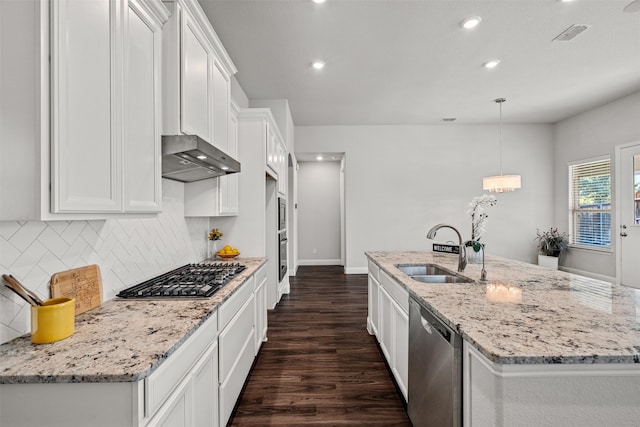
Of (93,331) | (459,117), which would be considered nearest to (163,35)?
(93,331)

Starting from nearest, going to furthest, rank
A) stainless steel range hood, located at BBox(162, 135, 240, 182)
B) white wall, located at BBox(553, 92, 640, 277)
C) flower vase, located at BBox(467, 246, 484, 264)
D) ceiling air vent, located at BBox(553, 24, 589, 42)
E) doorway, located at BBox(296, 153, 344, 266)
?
1. stainless steel range hood, located at BBox(162, 135, 240, 182)
2. flower vase, located at BBox(467, 246, 484, 264)
3. ceiling air vent, located at BBox(553, 24, 589, 42)
4. white wall, located at BBox(553, 92, 640, 277)
5. doorway, located at BBox(296, 153, 344, 266)

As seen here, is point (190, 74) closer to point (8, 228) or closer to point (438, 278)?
point (8, 228)

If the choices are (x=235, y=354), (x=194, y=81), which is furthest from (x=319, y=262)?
(x=194, y=81)

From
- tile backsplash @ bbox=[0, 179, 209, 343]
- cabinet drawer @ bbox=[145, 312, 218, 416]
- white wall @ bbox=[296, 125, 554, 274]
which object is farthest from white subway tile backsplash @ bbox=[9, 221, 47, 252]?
white wall @ bbox=[296, 125, 554, 274]

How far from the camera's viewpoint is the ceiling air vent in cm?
295

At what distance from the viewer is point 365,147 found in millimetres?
6332

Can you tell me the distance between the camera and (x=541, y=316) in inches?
48.3

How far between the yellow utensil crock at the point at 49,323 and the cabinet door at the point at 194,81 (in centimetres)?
101

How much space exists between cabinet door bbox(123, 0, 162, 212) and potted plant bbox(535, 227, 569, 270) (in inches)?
273

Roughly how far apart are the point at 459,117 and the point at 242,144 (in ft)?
14.8

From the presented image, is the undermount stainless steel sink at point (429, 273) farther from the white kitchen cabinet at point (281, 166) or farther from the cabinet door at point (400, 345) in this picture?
the white kitchen cabinet at point (281, 166)

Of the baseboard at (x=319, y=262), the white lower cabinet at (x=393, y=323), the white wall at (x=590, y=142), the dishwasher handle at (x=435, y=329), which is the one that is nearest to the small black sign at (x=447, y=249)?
the white lower cabinet at (x=393, y=323)

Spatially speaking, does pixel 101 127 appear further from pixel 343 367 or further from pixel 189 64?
pixel 343 367

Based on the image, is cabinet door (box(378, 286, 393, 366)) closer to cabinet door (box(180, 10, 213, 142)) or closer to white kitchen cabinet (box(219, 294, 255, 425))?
white kitchen cabinet (box(219, 294, 255, 425))
